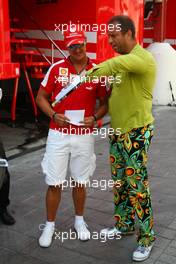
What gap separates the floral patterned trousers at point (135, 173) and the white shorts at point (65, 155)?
206mm

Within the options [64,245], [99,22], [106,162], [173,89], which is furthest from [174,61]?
[64,245]

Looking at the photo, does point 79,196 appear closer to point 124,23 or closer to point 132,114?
point 132,114

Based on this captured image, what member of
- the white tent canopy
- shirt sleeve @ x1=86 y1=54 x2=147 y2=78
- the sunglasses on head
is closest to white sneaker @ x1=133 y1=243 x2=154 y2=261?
shirt sleeve @ x1=86 y1=54 x2=147 y2=78

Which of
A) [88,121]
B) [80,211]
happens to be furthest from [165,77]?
[88,121]

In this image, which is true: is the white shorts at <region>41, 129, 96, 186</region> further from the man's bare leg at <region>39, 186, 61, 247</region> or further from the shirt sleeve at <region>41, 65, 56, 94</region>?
the shirt sleeve at <region>41, 65, 56, 94</region>

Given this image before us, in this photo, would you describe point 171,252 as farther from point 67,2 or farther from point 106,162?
point 67,2

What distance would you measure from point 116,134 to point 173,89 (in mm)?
6025

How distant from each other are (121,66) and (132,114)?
1.33 feet

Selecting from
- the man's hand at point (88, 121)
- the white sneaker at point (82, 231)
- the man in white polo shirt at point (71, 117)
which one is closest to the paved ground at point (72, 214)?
the white sneaker at point (82, 231)

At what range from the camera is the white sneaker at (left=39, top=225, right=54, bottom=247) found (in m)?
3.28

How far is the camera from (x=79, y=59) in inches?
120

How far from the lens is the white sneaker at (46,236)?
3.28 m

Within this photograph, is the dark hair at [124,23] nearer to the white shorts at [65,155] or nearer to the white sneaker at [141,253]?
the white shorts at [65,155]

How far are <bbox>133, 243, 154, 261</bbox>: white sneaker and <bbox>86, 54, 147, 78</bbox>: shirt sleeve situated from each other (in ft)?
4.26
